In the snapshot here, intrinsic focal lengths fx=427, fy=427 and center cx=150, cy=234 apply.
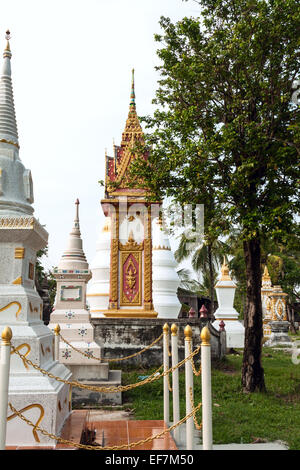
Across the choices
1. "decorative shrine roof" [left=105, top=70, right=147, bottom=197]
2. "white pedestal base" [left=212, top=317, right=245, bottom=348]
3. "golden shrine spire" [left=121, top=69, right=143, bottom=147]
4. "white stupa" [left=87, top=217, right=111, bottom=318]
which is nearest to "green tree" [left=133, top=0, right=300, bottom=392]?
"decorative shrine roof" [left=105, top=70, right=147, bottom=197]

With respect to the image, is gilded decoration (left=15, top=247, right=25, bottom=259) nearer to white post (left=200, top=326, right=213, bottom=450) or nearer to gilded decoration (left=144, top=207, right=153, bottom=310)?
white post (left=200, top=326, right=213, bottom=450)

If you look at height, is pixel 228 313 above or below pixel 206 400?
below

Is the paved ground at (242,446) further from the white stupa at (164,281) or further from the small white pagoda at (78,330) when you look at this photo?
the white stupa at (164,281)

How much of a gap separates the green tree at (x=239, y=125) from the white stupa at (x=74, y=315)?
10.7ft

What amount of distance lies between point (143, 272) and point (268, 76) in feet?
25.7

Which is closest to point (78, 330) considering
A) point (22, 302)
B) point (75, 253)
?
point (75, 253)

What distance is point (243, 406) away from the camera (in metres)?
8.34

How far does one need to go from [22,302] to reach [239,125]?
20.2 ft

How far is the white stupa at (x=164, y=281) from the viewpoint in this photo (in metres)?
20.0

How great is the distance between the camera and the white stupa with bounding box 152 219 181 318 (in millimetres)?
20000

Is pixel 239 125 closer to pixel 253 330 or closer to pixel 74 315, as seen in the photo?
pixel 253 330

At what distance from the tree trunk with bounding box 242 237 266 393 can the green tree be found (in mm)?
22

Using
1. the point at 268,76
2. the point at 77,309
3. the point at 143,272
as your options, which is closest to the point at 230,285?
the point at 143,272
